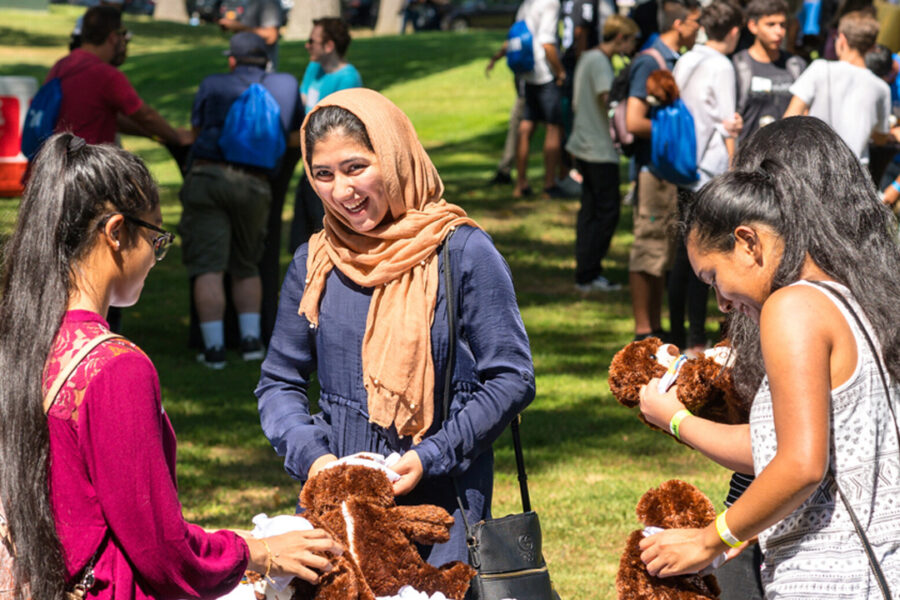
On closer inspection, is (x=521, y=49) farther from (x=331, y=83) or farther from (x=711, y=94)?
(x=711, y=94)

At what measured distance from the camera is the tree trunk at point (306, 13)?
2714 cm

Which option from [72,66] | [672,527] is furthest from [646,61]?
[672,527]

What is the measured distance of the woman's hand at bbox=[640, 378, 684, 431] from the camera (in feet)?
9.64

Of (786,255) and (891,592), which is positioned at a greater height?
(786,255)

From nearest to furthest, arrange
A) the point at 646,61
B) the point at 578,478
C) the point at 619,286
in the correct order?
the point at 578,478 < the point at 646,61 < the point at 619,286

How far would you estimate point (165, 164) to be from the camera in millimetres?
17609

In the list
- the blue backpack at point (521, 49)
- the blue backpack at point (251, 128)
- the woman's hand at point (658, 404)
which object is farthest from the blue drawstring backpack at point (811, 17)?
the woman's hand at point (658, 404)

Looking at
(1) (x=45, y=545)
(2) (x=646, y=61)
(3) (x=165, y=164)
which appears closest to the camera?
(1) (x=45, y=545)

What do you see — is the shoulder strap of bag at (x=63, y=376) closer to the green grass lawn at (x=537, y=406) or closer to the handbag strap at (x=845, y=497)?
the green grass lawn at (x=537, y=406)

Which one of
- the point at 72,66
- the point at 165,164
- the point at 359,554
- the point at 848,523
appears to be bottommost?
the point at 165,164

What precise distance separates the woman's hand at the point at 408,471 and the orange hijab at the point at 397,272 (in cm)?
12

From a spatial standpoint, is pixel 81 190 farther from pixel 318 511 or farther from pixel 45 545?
pixel 318 511

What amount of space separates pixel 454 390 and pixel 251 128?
497 cm

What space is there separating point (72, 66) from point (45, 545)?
5776 millimetres
